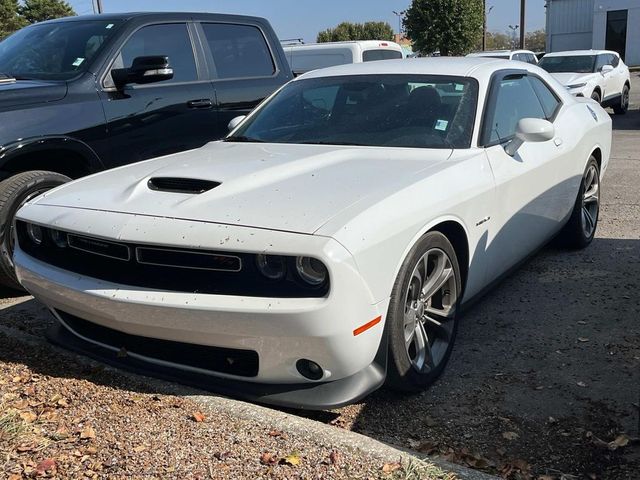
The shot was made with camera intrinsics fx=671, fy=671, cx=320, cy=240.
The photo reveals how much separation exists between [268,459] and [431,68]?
284 centimetres

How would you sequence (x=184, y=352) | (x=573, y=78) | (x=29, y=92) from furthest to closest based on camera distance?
(x=573, y=78), (x=29, y=92), (x=184, y=352)

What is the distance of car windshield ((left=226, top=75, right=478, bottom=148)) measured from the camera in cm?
391

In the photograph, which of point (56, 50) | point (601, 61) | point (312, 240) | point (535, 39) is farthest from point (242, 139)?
point (535, 39)

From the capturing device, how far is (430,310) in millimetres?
3408

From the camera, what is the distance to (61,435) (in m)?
2.76

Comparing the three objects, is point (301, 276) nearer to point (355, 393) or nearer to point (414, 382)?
point (355, 393)

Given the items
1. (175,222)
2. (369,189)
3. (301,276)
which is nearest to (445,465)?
(301,276)

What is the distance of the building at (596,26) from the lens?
140ft

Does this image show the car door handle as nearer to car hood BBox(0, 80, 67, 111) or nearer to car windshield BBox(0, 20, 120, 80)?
car windshield BBox(0, 20, 120, 80)

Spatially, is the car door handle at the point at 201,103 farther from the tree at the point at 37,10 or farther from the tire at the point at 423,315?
the tree at the point at 37,10

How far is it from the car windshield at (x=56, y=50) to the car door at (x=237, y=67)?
37.5 inches

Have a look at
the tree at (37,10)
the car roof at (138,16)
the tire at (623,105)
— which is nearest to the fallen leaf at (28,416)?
the car roof at (138,16)

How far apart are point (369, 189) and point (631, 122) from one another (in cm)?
1496

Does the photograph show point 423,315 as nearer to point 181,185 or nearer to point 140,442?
point 181,185
